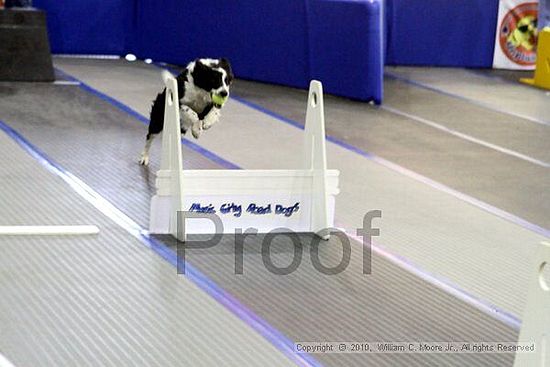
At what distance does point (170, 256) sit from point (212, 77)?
56.8 inches

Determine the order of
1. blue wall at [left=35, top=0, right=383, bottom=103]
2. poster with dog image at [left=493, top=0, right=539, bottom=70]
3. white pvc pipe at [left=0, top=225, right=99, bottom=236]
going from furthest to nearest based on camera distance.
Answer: poster with dog image at [left=493, top=0, right=539, bottom=70], blue wall at [left=35, top=0, right=383, bottom=103], white pvc pipe at [left=0, top=225, right=99, bottom=236]

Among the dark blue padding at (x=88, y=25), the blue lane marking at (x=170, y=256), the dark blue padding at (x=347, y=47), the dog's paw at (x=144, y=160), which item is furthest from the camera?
the dark blue padding at (x=88, y=25)

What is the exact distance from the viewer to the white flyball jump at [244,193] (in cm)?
534

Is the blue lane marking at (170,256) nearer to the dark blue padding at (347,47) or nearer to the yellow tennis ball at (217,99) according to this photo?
the yellow tennis ball at (217,99)

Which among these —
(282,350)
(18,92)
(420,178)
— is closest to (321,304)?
(282,350)

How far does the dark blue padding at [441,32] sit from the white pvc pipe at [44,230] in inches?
285

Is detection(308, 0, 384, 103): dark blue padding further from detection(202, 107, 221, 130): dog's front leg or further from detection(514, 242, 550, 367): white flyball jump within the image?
detection(514, 242, 550, 367): white flyball jump

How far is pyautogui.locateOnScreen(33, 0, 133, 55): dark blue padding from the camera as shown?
36.8ft

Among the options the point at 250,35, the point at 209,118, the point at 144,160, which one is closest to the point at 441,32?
the point at 250,35

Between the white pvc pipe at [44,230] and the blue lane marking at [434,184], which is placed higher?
the white pvc pipe at [44,230]

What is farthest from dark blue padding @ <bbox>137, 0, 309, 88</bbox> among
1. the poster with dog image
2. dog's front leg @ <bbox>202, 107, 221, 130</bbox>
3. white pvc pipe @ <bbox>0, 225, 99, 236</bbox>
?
white pvc pipe @ <bbox>0, 225, 99, 236</bbox>

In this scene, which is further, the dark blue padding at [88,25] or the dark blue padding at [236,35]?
the dark blue padding at [88,25]

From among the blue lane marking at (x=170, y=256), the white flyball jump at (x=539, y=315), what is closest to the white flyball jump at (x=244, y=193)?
the blue lane marking at (x=170, y=256)

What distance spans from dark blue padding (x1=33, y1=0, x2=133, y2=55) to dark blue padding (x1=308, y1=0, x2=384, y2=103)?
8.10 ft
